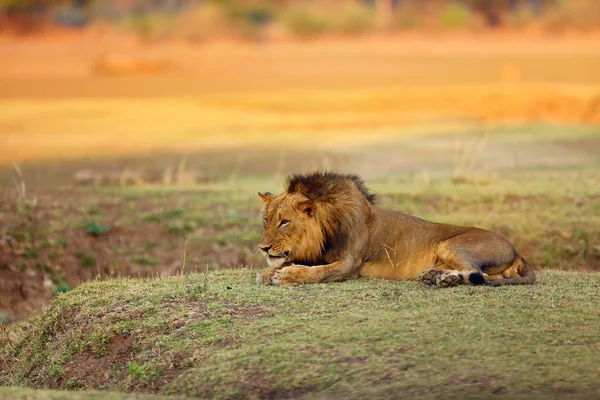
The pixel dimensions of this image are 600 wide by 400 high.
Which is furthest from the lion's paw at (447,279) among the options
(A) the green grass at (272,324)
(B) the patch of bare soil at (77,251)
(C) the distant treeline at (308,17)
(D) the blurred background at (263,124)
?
(C) the distant treeline at (308,17)

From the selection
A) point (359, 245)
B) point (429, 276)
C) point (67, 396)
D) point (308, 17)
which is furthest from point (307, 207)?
point (308, 17)

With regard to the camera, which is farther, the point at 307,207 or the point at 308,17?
the point at 308,17

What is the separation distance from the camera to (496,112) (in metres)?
31.2

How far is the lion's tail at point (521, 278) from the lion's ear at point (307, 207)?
57.6 inches

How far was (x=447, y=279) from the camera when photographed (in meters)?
8.12

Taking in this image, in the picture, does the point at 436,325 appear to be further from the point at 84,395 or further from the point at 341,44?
the point at 341,44

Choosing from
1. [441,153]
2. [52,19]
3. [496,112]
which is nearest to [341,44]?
[52,19]

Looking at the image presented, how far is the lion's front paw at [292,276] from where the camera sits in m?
8.32

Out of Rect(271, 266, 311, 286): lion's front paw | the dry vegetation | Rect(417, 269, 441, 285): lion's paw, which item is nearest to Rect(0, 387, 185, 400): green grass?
the dry vegetation

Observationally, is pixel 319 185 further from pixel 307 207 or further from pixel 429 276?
pixel 429 276

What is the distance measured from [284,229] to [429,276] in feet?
3.85

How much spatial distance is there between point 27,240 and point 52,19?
53955mm

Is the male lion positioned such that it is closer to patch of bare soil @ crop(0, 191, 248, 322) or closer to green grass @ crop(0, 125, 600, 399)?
green grass @ crop(0, 125, 600, 399)

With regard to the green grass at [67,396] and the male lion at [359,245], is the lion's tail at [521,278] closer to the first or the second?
the male lion at [359,245]
